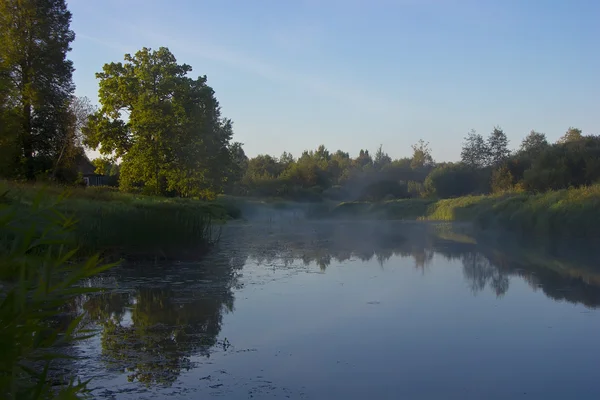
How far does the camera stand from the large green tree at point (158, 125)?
29.0 m

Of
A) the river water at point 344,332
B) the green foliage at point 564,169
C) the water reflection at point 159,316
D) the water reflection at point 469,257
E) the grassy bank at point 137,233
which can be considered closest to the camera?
the river water at point 344,332

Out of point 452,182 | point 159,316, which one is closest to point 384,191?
point 452,182

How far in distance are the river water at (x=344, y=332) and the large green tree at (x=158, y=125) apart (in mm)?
17822

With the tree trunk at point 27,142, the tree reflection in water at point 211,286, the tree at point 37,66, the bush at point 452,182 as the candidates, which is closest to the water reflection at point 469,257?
the tree reflection in water at point 211,286

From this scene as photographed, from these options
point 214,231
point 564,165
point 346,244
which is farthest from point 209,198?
point 564,165

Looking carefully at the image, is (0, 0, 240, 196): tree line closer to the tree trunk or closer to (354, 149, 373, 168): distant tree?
the tree trunk

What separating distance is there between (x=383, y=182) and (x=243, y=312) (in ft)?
152

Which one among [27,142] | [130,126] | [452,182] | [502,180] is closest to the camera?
[27,142]

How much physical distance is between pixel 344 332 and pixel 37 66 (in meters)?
24.3

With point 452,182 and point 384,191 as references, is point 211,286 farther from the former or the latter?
point 384,191

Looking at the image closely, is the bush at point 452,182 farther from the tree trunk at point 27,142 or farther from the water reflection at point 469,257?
the tree trunk at point 27,142

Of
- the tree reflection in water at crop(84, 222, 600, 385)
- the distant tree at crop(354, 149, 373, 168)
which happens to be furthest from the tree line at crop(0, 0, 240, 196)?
the distant tree at crop(354, 149, 373, 168)

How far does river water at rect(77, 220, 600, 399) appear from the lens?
499 centimetres

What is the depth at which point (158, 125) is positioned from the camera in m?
28.8
